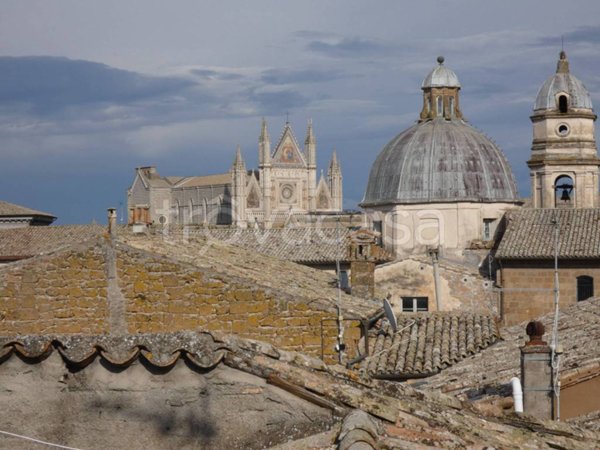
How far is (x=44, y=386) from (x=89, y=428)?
305 mm

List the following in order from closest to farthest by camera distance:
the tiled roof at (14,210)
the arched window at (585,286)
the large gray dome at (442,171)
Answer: the arched window at (585,286)
the large gray dome at (442,171)
the tiled roof at (14,210)

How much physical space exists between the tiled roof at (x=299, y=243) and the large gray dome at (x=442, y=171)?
2.57 metres

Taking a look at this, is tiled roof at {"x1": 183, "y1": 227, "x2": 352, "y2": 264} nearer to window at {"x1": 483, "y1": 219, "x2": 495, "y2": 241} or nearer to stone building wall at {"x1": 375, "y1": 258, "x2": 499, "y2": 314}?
window at {"x1": 483, "y1": 219, "x2": 495, "y2": 241}

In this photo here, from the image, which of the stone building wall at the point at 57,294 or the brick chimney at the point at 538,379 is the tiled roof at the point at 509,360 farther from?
the stone building wall at the point at 57,294

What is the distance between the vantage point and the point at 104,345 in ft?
23.5

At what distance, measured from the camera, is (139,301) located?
49.2ft

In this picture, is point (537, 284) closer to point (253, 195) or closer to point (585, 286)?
point (585, 286)

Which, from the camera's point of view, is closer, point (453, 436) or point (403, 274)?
point (453, 436)

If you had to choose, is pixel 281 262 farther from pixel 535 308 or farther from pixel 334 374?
pixel 535 308

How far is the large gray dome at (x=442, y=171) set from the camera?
53.0 m

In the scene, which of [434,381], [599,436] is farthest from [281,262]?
[599,436]

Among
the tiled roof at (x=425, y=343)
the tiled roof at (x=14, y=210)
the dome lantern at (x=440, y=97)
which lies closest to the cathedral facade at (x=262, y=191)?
the tiled roof at (x=14, y=210)

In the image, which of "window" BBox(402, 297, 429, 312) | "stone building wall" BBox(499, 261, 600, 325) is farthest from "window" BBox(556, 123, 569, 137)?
"window" BBox(402, 297, 429, 312)

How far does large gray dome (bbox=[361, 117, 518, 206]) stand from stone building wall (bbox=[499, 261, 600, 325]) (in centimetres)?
706
